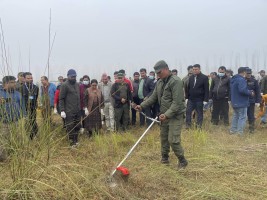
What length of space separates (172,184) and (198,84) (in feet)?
14.9

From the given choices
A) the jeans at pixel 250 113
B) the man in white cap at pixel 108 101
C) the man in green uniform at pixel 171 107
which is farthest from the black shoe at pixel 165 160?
the jeans at pixel 250 113

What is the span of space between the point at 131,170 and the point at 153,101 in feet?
4.29

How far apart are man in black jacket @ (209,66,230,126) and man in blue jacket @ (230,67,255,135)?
1137mm

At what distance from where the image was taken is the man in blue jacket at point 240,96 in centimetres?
798

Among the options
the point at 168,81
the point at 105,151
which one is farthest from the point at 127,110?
the point at 168,81

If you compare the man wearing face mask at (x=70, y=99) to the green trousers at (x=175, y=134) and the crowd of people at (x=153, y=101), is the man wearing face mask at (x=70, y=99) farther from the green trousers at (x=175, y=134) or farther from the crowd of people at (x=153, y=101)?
the green trousers at (x=175, y=134)

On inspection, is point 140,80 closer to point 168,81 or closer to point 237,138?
point 237,138

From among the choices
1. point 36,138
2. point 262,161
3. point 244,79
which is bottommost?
point 262,161

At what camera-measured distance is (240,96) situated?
809 cm

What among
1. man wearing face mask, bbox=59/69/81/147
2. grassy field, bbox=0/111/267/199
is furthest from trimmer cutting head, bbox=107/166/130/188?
man wearing face mask, bbox=59/69/81/147

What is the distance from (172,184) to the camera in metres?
4.52

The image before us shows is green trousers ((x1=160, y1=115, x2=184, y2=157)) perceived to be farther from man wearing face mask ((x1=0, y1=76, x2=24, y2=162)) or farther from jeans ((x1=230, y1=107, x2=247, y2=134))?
jeans ((x1=230, y1=107, x2=247, y2=134))

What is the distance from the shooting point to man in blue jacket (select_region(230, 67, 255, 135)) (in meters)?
7.98

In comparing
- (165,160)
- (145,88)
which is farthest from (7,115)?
(145,88)
